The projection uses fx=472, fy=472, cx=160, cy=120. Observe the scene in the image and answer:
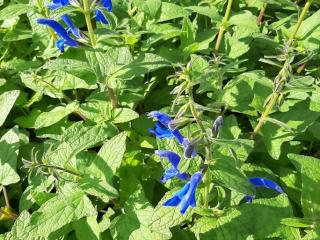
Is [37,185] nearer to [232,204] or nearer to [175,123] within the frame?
[232,204]

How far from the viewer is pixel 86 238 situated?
9.20 feet

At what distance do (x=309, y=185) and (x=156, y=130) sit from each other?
0.98m

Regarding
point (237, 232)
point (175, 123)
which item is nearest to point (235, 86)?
point (237, 232)

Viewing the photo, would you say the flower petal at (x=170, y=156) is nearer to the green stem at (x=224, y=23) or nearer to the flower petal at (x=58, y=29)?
the flower petal at (x=58, y=29)

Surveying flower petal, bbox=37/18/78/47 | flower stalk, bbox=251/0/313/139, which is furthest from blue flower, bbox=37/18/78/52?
flower stalk, bbox=251/0/313/139

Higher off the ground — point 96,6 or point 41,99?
point 96,6

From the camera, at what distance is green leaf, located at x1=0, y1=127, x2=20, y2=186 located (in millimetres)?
3207

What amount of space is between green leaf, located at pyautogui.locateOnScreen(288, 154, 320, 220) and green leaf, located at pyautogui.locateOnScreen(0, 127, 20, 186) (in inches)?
72.1

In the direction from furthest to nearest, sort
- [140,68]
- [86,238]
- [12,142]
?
[12,142], [140,68], [86,238]

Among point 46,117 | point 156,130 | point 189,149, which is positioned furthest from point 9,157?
point 189,149

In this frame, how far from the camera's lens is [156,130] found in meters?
2.50

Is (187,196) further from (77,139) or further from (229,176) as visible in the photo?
(77,139)

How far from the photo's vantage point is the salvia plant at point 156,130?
100 inches

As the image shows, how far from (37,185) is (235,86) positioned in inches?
60.7
